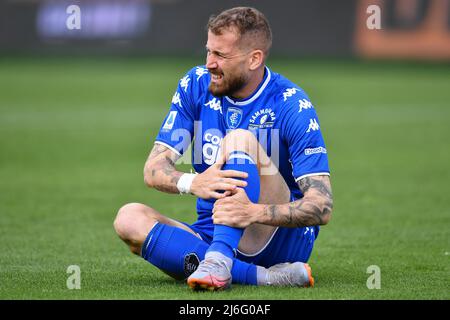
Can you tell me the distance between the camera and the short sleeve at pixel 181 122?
5902mm

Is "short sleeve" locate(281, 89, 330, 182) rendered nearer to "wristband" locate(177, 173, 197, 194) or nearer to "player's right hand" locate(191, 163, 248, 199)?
"player's right hand" locate(191, 163, 248, 199)

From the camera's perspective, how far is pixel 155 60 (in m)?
23.8

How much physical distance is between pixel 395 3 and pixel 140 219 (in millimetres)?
17384

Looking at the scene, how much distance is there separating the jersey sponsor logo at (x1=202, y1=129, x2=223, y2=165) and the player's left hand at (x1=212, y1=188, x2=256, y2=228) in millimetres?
589

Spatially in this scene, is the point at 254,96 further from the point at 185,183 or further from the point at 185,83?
the point at 185,183

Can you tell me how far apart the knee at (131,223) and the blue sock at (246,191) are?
0.45 metres

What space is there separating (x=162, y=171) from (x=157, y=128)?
30.5 feet

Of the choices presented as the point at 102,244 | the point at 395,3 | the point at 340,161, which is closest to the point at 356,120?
the point at 340,161

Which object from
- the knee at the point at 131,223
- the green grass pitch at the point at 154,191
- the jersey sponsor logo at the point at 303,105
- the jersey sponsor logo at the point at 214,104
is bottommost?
the green grass pitch at the point at 154,191

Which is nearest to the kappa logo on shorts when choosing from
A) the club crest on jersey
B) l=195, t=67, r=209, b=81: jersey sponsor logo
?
the club crest on jersey

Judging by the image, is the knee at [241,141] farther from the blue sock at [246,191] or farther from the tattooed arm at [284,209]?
the tattooed arm at [284,209]

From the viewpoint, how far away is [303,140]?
5484 millimetres

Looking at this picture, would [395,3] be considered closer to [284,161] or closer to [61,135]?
[61,135]

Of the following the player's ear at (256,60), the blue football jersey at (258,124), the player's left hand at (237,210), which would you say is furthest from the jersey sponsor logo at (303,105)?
the player's left hand at (237,210)
